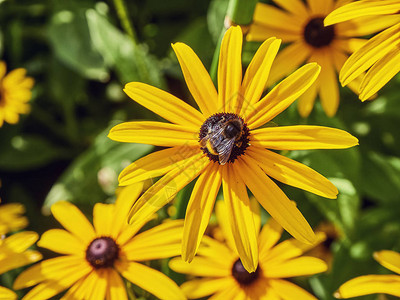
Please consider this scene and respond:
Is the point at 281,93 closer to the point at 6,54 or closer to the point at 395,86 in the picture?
the point at 395,86

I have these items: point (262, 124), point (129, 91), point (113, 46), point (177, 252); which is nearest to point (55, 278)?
point (177, 252)

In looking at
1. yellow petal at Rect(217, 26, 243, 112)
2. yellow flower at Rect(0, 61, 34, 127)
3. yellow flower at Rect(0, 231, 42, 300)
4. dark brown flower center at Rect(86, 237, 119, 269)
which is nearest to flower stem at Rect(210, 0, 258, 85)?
yellow petal at Rect(217, 26, 243, 112)

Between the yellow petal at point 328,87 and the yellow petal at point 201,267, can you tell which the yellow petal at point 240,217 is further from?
the yellow petal at point 328,87

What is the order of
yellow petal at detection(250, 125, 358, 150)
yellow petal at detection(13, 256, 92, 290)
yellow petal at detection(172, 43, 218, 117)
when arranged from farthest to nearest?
1. yellow petal at detection(13, 256, 92, 290)
2. yellow petal at detection(172, 43, 218, 117)
3. yellow petal at detection(250, 125, 358, 150)

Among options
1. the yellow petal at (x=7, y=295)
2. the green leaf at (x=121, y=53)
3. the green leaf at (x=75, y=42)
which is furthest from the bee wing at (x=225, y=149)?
the green leaf at (x=75, y=42)

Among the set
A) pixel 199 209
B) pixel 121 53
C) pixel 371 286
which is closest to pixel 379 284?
pixel 371 286

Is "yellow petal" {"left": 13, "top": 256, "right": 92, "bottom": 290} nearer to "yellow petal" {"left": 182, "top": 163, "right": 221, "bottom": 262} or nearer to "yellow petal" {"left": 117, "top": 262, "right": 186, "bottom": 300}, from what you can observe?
"yellow petal" {"left": 117, "top": 262, "right": 186, "bottom": 300}

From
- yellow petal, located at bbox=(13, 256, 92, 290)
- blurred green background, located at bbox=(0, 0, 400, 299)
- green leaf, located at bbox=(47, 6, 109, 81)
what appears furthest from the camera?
green leaf, located at bbox=(47, 6, 109, 81)
